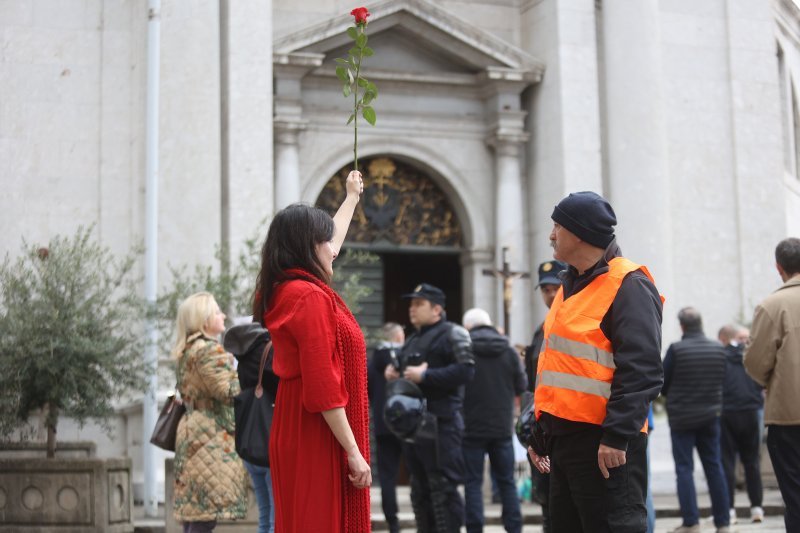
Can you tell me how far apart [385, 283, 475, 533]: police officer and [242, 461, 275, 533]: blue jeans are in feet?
5.59

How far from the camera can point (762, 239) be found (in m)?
18.9

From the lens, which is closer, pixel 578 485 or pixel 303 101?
pixel 578 485

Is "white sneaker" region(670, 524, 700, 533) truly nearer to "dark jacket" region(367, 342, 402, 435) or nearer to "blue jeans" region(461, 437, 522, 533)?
"blue jeans" region(461, 437, 522, 533)

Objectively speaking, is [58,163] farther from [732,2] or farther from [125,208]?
[732,2]

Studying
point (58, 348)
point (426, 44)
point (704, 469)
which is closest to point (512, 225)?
point (426, 44)

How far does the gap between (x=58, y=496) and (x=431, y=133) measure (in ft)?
27.9

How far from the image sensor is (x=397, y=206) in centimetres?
1800

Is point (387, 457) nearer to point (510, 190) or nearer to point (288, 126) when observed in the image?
point (288, 126)

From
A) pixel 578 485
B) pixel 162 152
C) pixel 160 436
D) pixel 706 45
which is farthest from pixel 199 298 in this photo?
Result: pixel 706 45

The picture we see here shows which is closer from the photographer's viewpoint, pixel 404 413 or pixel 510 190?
pixel 404 413

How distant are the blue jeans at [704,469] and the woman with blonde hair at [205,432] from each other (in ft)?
15.3

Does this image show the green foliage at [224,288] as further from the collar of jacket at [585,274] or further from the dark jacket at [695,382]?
the collar of jacket at [585,274]

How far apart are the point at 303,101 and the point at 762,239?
6873mm

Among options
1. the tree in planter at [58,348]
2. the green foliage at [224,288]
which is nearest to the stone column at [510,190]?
the green foliage at [224,288]
